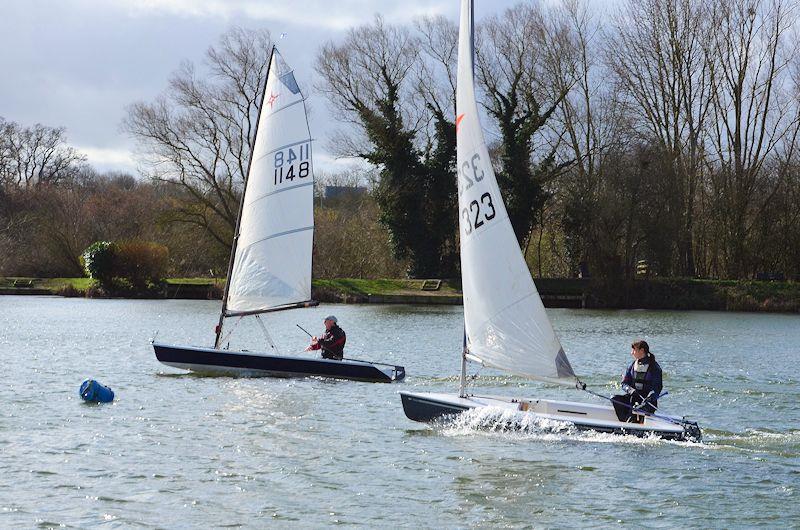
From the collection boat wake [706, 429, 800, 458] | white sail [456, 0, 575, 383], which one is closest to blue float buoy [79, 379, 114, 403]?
white sail [456, 0, 575, 383]

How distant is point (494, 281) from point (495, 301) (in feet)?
0.88

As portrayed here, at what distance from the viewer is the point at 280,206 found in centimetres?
2142

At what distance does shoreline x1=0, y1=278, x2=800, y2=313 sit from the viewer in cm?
4822

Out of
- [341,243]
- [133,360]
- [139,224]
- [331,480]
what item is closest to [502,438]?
[331,480]

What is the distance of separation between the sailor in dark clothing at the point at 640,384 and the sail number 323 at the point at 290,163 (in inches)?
358

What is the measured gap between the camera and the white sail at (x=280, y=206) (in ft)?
70.3

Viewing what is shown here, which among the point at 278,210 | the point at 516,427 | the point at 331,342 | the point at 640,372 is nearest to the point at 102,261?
the point at 278,210

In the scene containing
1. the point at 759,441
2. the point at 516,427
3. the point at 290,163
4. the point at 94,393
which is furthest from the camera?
the point at 290,163

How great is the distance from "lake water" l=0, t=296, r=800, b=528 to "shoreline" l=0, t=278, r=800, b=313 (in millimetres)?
24887

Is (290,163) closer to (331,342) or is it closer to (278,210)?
(278,210)

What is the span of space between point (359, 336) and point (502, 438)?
18216 mm

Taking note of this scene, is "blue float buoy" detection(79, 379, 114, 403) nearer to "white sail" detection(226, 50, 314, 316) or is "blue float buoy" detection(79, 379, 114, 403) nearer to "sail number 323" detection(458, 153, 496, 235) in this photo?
"white sail" detection(226, 50, 314, 316)

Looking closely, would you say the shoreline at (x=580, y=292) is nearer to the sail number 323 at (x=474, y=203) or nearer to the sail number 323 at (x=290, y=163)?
the sail number 323 at (x=290, y=163)

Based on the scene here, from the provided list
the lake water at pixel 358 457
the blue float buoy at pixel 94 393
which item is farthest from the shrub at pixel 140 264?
the blue float buoy at pixel 94 393
